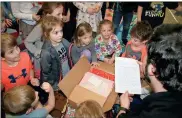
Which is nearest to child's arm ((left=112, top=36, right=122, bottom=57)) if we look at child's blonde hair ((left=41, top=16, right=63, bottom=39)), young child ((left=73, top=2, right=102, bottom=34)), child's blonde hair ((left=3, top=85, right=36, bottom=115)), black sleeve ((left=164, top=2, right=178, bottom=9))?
young child ((left=73, top=2, right=102, bottom=34))

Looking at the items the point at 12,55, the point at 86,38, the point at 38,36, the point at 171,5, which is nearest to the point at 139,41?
the point at 86,38

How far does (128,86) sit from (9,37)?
3.66ft

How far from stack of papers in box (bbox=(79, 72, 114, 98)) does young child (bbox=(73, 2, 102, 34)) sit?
0.88 metres

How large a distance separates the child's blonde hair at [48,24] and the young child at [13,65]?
302mm

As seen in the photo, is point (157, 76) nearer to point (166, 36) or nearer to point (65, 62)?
point (166, 36)

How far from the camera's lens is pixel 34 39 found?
2535 mm

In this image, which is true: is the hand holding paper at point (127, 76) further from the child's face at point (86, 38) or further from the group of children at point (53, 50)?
the child's face at point (86, 38)

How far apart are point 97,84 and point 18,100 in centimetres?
72

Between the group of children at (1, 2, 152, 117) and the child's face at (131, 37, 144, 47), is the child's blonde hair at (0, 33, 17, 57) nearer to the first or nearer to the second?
the group of children at (1, 2, 152, 117)

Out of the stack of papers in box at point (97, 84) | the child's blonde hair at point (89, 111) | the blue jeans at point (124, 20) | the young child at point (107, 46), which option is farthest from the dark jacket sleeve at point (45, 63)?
the blue jeans at point (124, 20)

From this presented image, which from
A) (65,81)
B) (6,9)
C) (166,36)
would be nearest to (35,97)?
(65,81)

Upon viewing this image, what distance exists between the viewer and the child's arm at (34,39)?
99.5 inches

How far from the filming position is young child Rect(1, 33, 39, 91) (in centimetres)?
209

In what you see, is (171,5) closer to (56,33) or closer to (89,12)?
(89,12)
